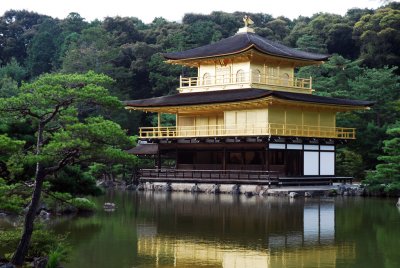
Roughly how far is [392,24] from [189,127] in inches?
1110

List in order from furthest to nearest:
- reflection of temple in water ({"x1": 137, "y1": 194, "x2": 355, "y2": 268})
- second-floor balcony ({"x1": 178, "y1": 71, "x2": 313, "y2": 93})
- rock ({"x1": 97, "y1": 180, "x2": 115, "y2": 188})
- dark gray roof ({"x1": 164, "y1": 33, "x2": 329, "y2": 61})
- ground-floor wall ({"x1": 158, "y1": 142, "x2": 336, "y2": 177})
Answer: rock ({"x1": 97, "y1": 180, "x2": 115, "y2": 188}) < second-floor balcony ({"x1": 178, "y1": 71, "x2": 313, "y2": 93}) < dark gray roof ({"x1": 164, "y1": 33, "x2": 329, "y2": 61}) < ground-floor wall ({"x1": 158, "y1": 142, "x2": 336, "y2": 177}) < reflection of temple in water ({"x1": 137, "y1": 194, "x2": 355, "y2": 268})

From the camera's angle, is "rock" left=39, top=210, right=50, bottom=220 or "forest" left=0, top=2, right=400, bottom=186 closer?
"rock" left=39, top=210, right=50, bottom=220

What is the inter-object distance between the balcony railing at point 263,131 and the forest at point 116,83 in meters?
2.14

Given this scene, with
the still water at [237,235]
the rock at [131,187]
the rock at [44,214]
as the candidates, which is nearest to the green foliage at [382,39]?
the rock at [131,187]

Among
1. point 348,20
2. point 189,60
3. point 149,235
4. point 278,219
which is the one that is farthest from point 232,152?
point 348,20

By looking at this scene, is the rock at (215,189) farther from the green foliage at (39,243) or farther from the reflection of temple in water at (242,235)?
the green foliage at (39,243)

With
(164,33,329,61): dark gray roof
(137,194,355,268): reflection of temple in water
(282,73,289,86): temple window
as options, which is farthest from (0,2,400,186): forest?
(137,194,355,268): reflection of temple in water

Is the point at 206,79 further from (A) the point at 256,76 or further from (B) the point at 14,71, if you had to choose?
(B) the point at 14,71

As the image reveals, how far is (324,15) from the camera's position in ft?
253

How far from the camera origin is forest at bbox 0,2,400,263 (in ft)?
44.9

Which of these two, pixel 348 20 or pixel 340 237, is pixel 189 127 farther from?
pixel 348 20

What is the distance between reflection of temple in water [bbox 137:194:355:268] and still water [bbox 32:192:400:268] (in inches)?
0.9

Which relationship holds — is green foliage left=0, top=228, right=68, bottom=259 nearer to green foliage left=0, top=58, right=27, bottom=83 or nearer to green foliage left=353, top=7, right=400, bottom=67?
green foliage left=353, top=7, right=400, bottom=67

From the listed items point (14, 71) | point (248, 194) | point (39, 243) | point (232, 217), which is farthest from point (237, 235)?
point (14, 71)
